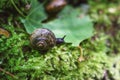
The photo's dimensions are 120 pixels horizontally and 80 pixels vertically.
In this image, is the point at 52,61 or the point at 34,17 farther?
the point at 34,17

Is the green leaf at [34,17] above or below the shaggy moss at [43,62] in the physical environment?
above

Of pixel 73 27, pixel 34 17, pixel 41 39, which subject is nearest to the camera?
pixel 41 39

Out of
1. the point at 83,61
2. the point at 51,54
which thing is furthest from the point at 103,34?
the point at 51,54

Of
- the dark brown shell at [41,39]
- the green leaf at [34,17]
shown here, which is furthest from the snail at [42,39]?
the green leaf at [34,17]

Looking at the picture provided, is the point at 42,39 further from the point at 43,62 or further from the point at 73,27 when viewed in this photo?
the point at 73,27

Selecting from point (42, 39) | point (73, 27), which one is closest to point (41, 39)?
point (42, 39)

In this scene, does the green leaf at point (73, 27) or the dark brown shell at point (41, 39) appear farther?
the green leaf at point (73, 27)

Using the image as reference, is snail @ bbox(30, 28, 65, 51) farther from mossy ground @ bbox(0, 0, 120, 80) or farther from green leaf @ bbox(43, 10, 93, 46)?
green leaf @ bbox(43, 10, 93, 46)

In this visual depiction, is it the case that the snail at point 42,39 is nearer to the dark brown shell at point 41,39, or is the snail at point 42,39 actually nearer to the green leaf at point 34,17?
the dark brown shell at point 41,39
